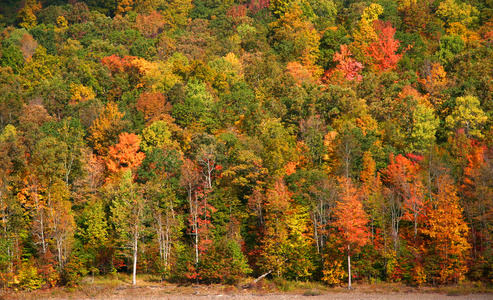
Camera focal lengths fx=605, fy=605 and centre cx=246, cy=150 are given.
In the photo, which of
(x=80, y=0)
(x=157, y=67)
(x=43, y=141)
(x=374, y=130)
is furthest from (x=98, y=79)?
(x=80, y=0)

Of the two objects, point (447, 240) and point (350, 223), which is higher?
point (350, 223)

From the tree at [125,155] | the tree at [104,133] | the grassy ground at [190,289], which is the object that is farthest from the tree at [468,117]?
the tree at [104,133]

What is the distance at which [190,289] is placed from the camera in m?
70.2

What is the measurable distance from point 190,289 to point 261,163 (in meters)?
17.7

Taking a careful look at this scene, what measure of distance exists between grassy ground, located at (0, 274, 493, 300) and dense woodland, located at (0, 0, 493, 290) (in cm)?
127

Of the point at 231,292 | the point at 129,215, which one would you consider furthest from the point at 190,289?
the point at 129,215

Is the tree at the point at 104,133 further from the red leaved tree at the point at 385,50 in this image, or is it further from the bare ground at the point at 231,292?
the red leaved tree at the point at 385,50

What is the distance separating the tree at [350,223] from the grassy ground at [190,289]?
357 cm

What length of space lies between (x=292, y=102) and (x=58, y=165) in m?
35.6

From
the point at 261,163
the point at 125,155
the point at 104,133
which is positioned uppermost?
the point at 104,133

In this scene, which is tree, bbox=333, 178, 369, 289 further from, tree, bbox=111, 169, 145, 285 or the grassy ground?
tree, bbox=111, 169, 145, 285

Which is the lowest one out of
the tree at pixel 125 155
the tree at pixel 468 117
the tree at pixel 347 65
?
the tree at pixel 125 155

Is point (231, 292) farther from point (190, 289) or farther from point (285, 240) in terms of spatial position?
point (285, 240)

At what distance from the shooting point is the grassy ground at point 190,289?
2635 inches
